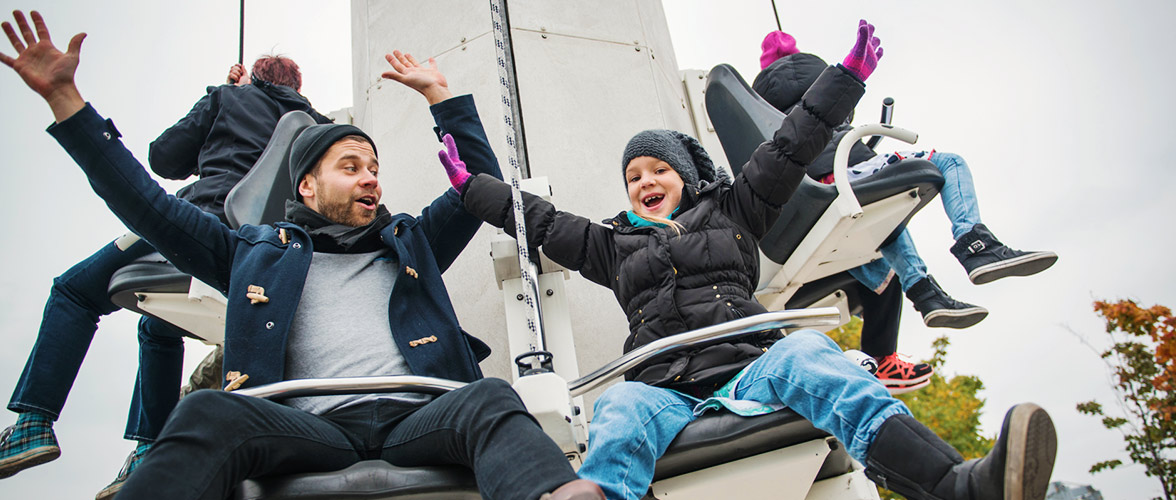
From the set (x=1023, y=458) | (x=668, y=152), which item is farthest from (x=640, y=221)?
(x=1023, y=458)

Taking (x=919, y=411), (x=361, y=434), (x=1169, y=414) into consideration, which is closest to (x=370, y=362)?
(x=361, y=434)

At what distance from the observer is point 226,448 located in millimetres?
1545

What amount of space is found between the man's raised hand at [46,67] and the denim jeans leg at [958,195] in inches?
122

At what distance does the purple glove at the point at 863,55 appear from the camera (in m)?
2.46

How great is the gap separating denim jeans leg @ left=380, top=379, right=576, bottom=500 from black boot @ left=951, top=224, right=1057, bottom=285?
88.1 inches

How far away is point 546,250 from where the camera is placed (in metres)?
2.63

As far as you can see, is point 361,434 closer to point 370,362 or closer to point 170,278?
point 370,362

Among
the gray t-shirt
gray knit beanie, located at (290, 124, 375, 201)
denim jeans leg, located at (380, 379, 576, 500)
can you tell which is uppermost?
gray knit beanie, located at (290, 124, 375, 201)

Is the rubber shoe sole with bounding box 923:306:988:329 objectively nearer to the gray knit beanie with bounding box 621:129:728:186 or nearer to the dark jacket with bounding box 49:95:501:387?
the gray knit beanie with bounding box 621:129:728:186

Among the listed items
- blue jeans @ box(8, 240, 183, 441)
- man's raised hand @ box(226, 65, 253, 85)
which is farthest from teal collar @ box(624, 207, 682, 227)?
man's raised hand @ box(226, 65, 253, 85)

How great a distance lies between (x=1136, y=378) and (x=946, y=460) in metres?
9.43

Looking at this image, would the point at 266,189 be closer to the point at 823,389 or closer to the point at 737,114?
the point at 737,114

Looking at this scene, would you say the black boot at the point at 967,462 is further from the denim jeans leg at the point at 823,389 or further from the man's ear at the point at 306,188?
the man's ear at the point at 306,188

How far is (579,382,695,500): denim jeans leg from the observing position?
1.80 m
